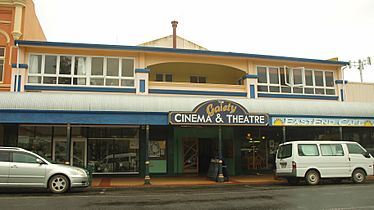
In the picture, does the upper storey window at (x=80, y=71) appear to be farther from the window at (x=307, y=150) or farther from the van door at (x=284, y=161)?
the window at (x=307, y=150)

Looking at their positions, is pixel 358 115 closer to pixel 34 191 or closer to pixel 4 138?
pixel 34 191

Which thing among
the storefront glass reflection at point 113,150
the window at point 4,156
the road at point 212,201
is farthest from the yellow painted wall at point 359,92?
the window at point 4,156

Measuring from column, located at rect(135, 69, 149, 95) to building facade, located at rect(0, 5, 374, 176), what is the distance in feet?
0.18

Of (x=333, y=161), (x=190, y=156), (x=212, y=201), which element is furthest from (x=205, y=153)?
(x=212, y=201)

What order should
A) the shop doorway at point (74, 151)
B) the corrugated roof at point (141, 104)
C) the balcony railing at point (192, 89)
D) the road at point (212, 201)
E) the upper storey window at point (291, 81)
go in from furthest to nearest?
the upper storey window at point (291, 81) → the balcony railing at point (192, 89) → the shop doorway at point (74, 151) → the corrugated roof at point (141, 104) → the road at point (212, 201)

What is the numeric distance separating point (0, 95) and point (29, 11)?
23.3ft

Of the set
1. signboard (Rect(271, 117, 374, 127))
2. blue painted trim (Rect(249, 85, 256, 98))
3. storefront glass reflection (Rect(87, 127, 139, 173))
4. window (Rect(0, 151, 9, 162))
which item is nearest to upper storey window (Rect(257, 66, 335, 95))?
blue painted trim (Rect(249, 85, 256, 98))

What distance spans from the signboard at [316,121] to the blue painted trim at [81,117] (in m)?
5.72

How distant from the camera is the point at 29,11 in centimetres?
2088

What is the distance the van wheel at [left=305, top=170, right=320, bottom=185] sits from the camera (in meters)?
15.4

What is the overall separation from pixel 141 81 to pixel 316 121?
9.42 metres

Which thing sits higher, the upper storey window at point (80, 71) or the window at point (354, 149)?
the upper storey window at point (80, 71)

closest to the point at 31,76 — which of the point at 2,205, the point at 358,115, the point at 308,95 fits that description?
the point at 2,205

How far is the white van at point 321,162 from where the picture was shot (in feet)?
50.4
